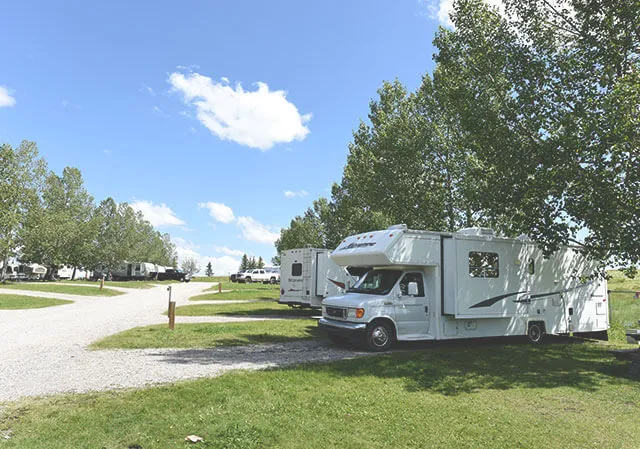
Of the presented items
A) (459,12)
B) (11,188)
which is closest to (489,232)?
(459,12)

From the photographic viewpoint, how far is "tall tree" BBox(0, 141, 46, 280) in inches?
1415

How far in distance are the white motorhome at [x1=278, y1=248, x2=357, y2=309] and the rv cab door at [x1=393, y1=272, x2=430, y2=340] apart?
6.52 meters

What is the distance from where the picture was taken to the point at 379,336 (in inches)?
428

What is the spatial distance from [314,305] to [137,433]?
13.6 m

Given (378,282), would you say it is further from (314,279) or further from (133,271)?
(133,271)

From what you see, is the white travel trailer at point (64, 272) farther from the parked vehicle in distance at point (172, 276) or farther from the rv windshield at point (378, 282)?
the rv windshield at point (378, 282)

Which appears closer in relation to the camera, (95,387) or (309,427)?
(309,427)

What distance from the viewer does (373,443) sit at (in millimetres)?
5020

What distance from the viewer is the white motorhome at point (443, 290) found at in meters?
10.9

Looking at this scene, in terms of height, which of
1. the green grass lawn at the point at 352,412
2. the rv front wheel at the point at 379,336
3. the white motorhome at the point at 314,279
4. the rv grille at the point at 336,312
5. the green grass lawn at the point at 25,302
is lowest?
the green grass lawn at the point at 25,302

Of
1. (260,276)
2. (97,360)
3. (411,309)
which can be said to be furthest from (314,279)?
(260,276)

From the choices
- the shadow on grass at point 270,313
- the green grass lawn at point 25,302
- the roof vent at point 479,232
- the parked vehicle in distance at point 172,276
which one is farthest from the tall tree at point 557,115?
the parked vehicle in distance at point 172,276

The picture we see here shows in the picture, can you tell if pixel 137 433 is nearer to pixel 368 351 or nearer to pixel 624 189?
pixel 368 351

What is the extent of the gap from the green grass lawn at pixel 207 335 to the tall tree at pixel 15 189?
94.2 feet
